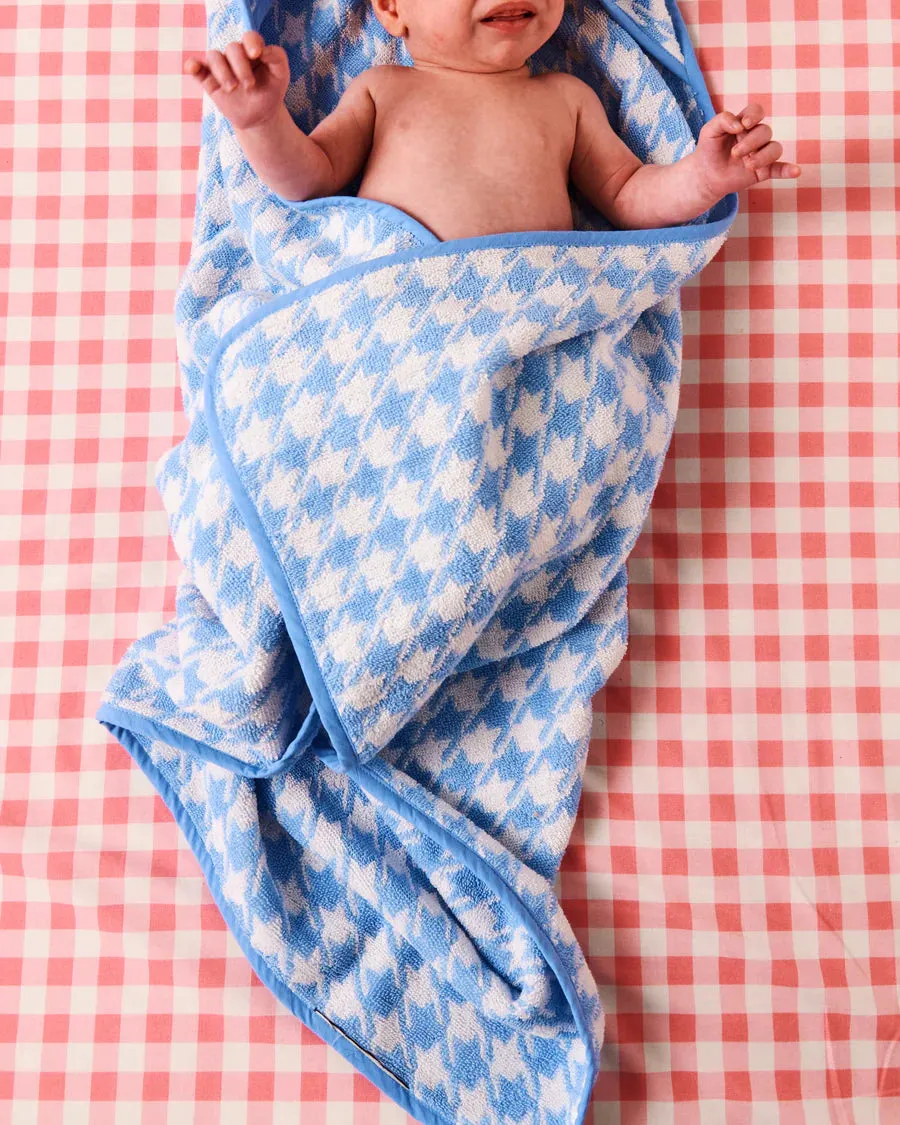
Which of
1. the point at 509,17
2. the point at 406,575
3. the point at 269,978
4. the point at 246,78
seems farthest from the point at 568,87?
the point at 269,978

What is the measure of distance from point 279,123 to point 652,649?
1.94ft

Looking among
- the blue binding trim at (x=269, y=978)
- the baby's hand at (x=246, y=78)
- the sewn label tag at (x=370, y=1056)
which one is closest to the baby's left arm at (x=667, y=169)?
the baby's hand at (x=246, y=78)

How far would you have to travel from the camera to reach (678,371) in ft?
3.32

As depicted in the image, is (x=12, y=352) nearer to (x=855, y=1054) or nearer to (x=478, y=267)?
(x=478, y=267)

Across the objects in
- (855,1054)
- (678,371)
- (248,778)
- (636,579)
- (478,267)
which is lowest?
(855,1054)

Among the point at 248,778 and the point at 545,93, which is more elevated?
the point at 545,93

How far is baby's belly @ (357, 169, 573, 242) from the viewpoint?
3.10 feet

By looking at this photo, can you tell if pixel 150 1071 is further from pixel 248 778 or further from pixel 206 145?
pixel 206 145

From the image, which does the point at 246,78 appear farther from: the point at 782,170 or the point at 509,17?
the point at 782,170

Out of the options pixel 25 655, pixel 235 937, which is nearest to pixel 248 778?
pixel 235 937

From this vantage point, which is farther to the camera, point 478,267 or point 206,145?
point 206,145

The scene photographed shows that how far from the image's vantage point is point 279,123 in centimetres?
91

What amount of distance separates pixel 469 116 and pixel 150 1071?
92 cm

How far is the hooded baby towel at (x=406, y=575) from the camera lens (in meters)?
0.89
